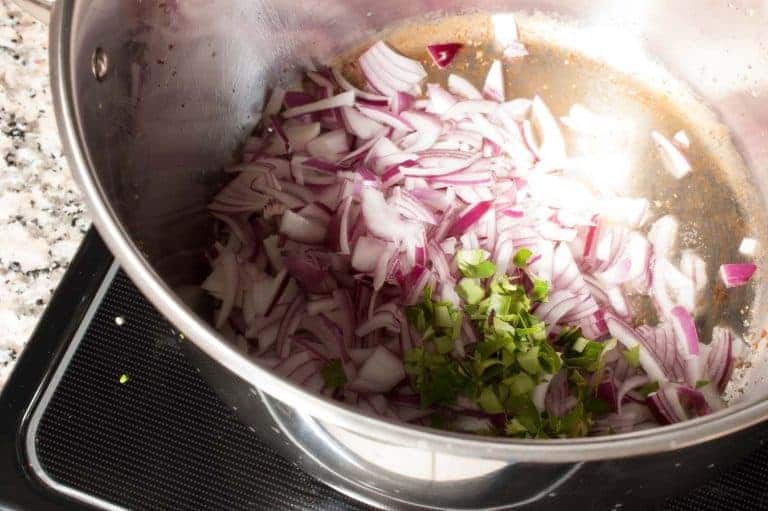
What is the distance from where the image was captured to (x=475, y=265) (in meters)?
0.98

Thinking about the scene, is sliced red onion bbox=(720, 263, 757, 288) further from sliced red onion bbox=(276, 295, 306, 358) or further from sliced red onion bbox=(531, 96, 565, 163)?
sliced red onion bbox=(276, 295, 306, 358)

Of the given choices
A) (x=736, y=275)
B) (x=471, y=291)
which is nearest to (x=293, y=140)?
(x=471, y=291)

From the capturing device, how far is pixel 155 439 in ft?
2.81

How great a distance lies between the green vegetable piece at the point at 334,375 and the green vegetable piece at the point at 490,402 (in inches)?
6.7

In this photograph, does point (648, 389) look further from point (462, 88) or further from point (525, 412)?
point (462, 88)

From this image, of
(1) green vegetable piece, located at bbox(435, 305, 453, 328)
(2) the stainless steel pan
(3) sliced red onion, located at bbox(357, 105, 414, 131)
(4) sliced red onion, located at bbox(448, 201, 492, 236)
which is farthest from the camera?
(3) sliced red onion, located at bbox(357, 105, 414, 131)

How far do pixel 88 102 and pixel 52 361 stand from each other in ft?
1.09

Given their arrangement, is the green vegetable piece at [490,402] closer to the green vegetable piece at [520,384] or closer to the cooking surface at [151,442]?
the green vegetable piece at [520,384]

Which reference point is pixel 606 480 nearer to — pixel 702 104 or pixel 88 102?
pixel 88 102

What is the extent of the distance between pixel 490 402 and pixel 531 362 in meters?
0.07

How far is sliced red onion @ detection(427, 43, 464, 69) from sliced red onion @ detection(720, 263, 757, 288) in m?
0.56

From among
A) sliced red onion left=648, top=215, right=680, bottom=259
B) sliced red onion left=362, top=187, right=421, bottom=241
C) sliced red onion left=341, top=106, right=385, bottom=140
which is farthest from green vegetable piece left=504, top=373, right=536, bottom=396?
sliced red onion left=341, top=106, right=385, bottom=140

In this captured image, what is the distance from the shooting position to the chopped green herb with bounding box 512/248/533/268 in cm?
101

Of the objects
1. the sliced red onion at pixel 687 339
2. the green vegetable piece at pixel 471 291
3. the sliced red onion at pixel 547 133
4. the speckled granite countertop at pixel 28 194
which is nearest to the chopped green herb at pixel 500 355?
the green vegetable piece at pixel 471 291
